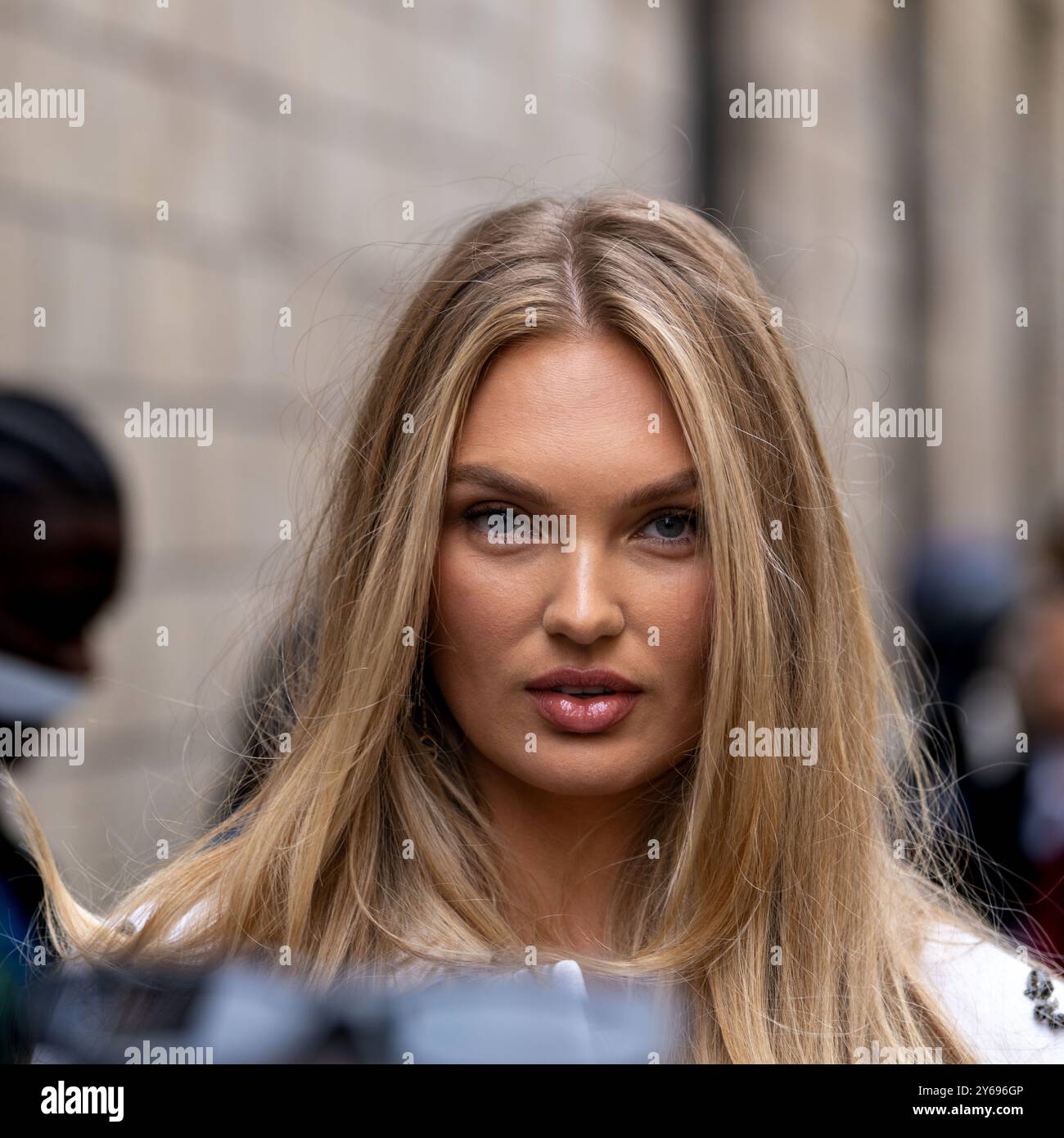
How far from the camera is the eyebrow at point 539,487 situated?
1.41 m

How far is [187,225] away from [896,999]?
244cm

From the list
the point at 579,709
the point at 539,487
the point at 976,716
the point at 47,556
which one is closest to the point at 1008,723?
the point at 976,716

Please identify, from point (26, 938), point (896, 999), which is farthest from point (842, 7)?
point (26, 938)

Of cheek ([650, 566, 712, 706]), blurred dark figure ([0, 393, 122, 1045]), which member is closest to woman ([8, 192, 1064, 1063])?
cheek ([650, 566, 712, 706])

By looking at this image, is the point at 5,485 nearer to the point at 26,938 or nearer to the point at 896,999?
the point at 26,938

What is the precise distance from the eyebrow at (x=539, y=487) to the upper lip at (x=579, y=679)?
20 centimetres

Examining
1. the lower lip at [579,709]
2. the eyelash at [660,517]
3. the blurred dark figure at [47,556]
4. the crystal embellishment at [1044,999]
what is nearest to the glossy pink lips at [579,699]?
the lower lip at [579,709]

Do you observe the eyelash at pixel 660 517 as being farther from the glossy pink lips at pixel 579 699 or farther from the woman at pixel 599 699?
the glossy pink lips at pixel 579 699

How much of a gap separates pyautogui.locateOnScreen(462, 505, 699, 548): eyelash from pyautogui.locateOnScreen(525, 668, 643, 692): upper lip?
0.17 meters

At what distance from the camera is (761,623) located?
147 centimetres

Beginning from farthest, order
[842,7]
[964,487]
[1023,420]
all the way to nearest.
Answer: [1023,420] < [964,487] < [842,7]

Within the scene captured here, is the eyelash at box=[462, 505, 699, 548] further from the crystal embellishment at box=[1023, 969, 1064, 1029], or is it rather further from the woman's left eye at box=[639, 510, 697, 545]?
the crystal embellishment at box=[1023, 969, 1064, 1029]

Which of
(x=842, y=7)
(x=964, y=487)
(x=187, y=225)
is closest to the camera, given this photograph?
(x=187, y=225)
